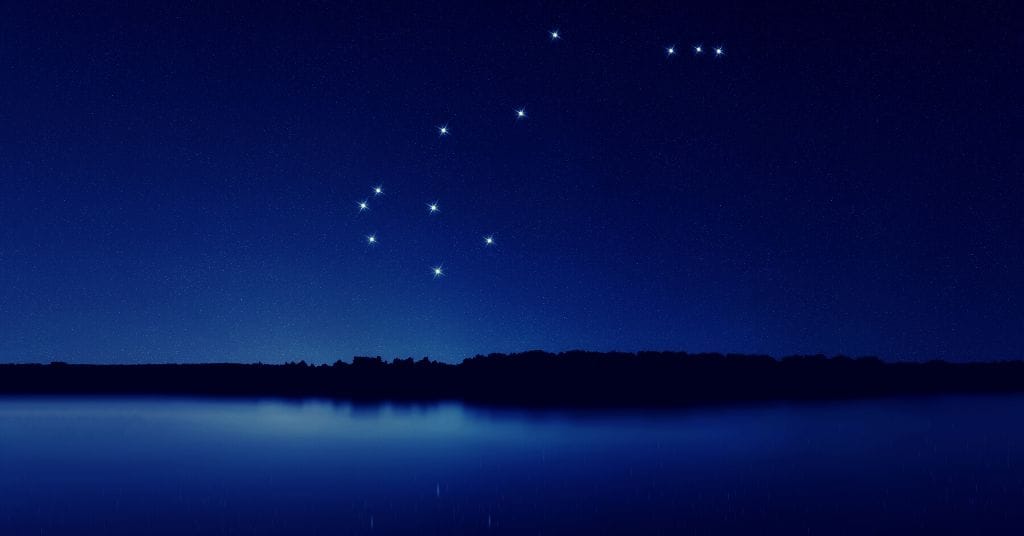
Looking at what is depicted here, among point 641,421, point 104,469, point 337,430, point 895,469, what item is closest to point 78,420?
point 337,430

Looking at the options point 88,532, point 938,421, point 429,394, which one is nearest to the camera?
point 88,532

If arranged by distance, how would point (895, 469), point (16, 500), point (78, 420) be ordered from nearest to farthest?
point (16, 500) → point (895, 469) → point (78, 420)

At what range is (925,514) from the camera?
12023 millimetres

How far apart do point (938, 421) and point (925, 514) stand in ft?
69.2

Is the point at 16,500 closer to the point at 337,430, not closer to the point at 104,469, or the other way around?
the point at 104,469

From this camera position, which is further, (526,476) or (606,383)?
(606,383)

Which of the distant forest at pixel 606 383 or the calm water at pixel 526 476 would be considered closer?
the calm water at pixel 526 476

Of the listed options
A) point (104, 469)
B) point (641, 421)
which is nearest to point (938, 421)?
point (641, 421)

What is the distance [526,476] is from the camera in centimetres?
1725

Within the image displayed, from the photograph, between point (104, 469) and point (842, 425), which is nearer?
point (104, 469)

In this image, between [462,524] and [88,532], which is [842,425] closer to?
[462,524]

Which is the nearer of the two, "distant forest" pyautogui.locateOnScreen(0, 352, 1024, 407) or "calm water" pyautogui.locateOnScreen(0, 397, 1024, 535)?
"calm water" pyautogui.locateOnScreen(0, 397, 1024, 535)

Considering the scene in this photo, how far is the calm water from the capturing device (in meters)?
11.9

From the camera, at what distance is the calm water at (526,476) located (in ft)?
39.0
